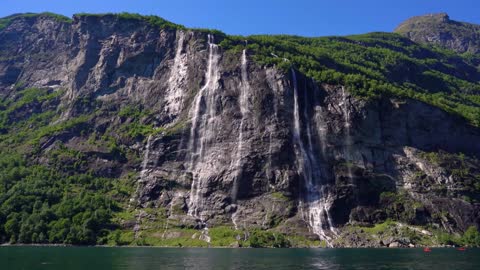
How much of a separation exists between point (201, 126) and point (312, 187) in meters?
33.9

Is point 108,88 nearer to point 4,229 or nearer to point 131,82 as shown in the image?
point 131,82

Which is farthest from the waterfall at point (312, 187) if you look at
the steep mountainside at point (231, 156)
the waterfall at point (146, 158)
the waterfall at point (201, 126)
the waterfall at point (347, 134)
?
the waterfall at point (146, 158)

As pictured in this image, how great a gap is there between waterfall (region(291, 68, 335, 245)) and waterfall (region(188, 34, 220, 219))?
879 inches

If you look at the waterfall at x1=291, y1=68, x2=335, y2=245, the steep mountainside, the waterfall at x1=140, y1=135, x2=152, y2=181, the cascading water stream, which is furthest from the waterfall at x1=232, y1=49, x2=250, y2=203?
the waterfall at x1=140, y1=135, x2=152, y2=181

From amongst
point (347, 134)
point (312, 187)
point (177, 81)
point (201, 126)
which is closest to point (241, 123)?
point (201, 126)

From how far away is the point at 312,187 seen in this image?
117 metres

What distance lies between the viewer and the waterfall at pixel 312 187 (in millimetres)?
108938

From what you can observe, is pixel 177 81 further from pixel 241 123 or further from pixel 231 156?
pixel 231 156

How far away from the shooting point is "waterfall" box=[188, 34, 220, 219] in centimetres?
11861

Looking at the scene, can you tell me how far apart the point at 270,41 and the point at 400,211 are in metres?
79.5

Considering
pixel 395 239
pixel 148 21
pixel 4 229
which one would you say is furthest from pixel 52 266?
pixel 148 21

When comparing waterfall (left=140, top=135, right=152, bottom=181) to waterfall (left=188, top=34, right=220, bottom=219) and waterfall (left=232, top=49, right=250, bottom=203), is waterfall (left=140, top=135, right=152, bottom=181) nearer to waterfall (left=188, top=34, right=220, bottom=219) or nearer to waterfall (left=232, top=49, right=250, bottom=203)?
waterfall (left=188, top=34, right=220, bottom=219)

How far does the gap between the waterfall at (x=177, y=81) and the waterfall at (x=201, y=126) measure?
6667 millimetres

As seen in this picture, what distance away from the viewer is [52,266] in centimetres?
5534
